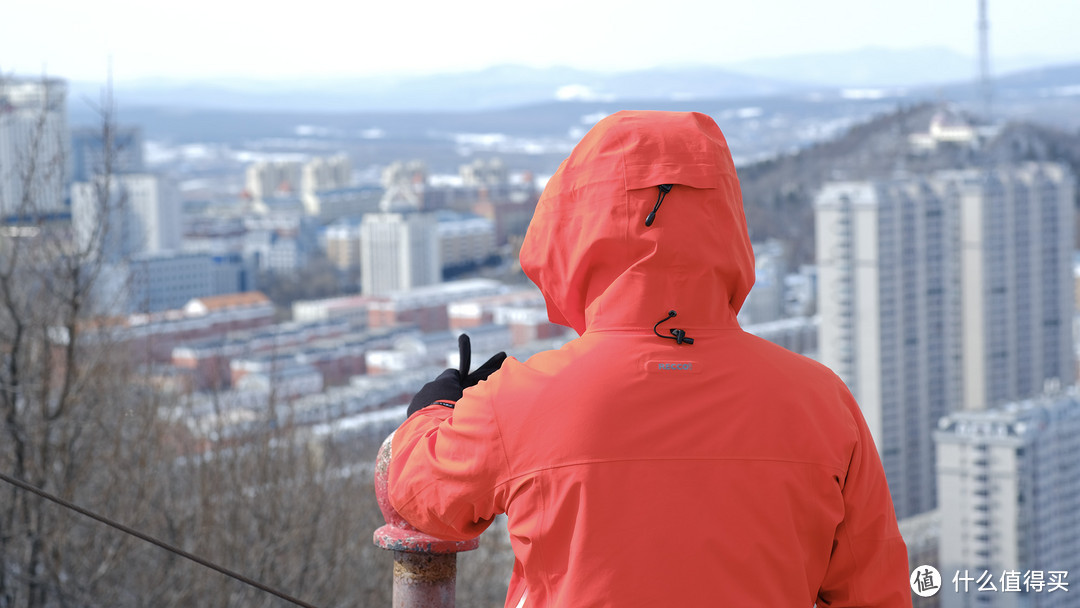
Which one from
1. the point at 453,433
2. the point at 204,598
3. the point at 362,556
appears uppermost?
the point at 453,433

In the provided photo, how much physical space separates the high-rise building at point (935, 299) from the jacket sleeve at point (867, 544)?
15770 millimetres

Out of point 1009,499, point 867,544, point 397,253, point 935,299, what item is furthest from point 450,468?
point 397,253

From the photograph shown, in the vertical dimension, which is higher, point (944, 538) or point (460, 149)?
point (460, 149)

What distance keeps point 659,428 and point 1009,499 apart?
442 inches

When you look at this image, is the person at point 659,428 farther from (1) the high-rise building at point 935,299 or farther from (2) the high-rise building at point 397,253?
(2) the high-rise building at point 397,253

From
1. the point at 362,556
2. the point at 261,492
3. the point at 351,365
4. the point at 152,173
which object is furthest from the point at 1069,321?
the point at 152,173

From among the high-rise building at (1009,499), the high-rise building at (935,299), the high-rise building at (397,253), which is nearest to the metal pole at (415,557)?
the high-rise building at (1009,499)

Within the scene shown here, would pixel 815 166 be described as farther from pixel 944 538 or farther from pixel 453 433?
pixel 453 433

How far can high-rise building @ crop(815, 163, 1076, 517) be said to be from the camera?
651 inches

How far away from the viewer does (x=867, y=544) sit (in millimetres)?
662

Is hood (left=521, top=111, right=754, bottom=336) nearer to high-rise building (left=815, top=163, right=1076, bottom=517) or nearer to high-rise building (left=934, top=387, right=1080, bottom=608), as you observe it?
high-rise building (left=934, top=387, right=1080, bottom=608)

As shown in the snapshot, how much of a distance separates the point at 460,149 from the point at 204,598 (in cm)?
5512

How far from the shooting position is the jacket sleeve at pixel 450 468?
0.63 m

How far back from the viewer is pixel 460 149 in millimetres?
58219
